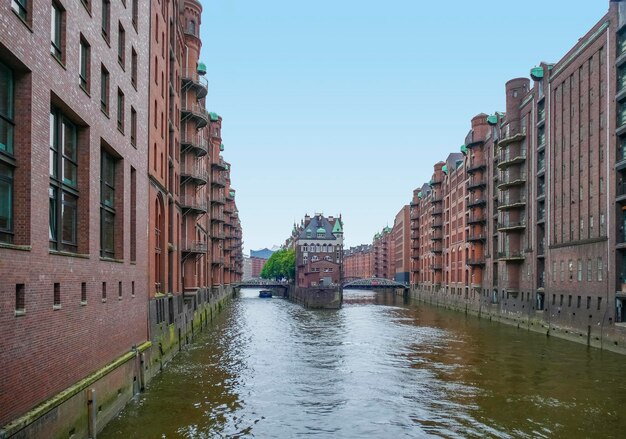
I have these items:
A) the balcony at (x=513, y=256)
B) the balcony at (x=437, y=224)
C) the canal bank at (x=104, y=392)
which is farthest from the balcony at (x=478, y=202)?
the canal bank at (x=104, y=392)

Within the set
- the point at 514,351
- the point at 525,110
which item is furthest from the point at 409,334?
the point at 525,110

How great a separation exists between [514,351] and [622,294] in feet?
28.1

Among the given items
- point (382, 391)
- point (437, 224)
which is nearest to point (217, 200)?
point (437, 224)

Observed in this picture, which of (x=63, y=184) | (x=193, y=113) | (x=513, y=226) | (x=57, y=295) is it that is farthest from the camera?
(x=513, y=226)

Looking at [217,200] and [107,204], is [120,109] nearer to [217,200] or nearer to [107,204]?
[107,204]

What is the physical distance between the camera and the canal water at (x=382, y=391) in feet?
79.0

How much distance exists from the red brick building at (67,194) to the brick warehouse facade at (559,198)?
33.6 meters

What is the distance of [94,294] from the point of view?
875 inches

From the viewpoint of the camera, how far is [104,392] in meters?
22.4

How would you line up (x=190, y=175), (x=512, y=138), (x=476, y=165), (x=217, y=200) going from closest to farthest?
(x=190, y=175)
(x=512, y=138)
(x=217, y=200)
(x=476, y=165)

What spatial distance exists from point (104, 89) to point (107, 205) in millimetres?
4738

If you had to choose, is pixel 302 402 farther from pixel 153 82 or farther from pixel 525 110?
pixel 525 110

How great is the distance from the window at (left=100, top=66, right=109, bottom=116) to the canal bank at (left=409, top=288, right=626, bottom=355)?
1419 inches

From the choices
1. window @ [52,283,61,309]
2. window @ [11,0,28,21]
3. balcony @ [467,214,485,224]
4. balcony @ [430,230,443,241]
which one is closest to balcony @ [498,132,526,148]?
balcony @ [467,214,485,224]
